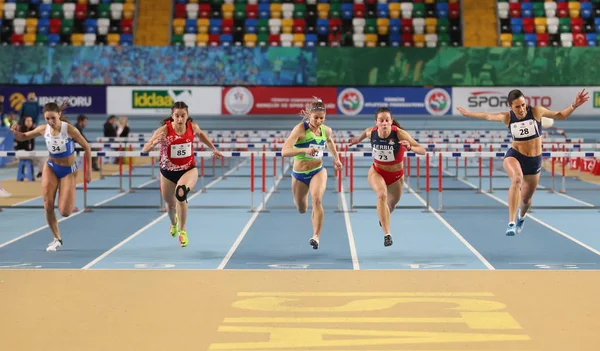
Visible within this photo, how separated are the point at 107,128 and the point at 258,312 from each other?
59.7ft

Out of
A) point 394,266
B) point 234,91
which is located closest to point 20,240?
point 394,266

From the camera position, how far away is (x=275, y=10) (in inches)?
1273

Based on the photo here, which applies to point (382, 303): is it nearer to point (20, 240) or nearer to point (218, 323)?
point (218, 323)

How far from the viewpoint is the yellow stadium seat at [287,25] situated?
31688 mm

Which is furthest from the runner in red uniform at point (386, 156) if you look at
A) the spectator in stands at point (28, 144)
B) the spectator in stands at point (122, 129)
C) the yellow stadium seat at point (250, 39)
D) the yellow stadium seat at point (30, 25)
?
the yellow stadium seat at point (30, 25)

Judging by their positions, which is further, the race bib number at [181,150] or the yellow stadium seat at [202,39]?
the yellow stadium seat at [202,39]

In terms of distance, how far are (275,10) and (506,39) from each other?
7.50m

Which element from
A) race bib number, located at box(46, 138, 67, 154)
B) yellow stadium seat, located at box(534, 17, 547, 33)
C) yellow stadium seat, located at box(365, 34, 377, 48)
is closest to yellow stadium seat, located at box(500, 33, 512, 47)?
yellow stadium seat, located at box(534, 17, 547, 33)

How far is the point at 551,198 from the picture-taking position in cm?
1755

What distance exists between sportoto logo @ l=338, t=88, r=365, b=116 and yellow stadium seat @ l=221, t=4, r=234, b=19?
18.2ft

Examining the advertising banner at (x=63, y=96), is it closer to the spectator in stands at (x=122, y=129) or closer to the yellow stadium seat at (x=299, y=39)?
the spectator in stands at (x=122, y=129)

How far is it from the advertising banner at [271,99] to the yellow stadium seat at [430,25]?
14.1 ft

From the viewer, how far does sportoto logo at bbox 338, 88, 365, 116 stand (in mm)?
28828

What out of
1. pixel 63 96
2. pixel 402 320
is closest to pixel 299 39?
pixel 63 96
